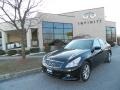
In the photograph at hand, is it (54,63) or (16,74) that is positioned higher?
(54,63)

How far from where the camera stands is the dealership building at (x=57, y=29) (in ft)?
84.3

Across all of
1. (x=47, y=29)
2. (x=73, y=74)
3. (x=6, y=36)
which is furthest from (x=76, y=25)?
(x=73, y=74)

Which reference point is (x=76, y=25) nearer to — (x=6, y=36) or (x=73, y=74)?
(x=6, y=36)

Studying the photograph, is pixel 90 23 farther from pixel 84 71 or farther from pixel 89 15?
pixel 84 71

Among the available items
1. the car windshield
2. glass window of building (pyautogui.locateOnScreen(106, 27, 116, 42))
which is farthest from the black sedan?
glass window of building (pyautogui.locateOnScreen(106, 27, 116, 42))

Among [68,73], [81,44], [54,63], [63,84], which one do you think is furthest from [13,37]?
[68,73]

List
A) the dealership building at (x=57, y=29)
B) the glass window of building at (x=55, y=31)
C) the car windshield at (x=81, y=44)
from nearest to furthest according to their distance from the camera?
the car windshield at (x=81, y=44) → the dealership building at (x=57, y=29) → the glass window of building at (x=55, y=31)

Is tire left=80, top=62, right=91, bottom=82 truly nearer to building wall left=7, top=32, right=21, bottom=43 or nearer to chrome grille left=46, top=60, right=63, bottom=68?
chrome grille left=46, top=60, right=63, bottom=68

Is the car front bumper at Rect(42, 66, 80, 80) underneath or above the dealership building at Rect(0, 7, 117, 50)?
underneath

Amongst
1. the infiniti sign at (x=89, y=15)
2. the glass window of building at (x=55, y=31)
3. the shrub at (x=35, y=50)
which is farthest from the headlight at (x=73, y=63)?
the infiniti sign at (x=89, y=15)

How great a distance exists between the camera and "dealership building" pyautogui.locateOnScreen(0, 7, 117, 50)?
2570 centimetres

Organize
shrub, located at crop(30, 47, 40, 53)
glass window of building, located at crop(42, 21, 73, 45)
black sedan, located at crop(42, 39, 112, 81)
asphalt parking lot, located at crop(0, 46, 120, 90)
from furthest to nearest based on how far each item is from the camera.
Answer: glass window of building, located at crop(42, 21, 73, 45) < shrub, located at crop(30, 47, 40, 53) < black sedan, located at crop(42, 39, 112, 81) < asphalt parking lot, located at crop(0, 46, 120, 90)

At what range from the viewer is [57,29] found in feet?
91.6

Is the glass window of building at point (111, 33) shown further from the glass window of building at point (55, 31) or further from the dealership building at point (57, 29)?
the glass window of building at point (55, 31)
